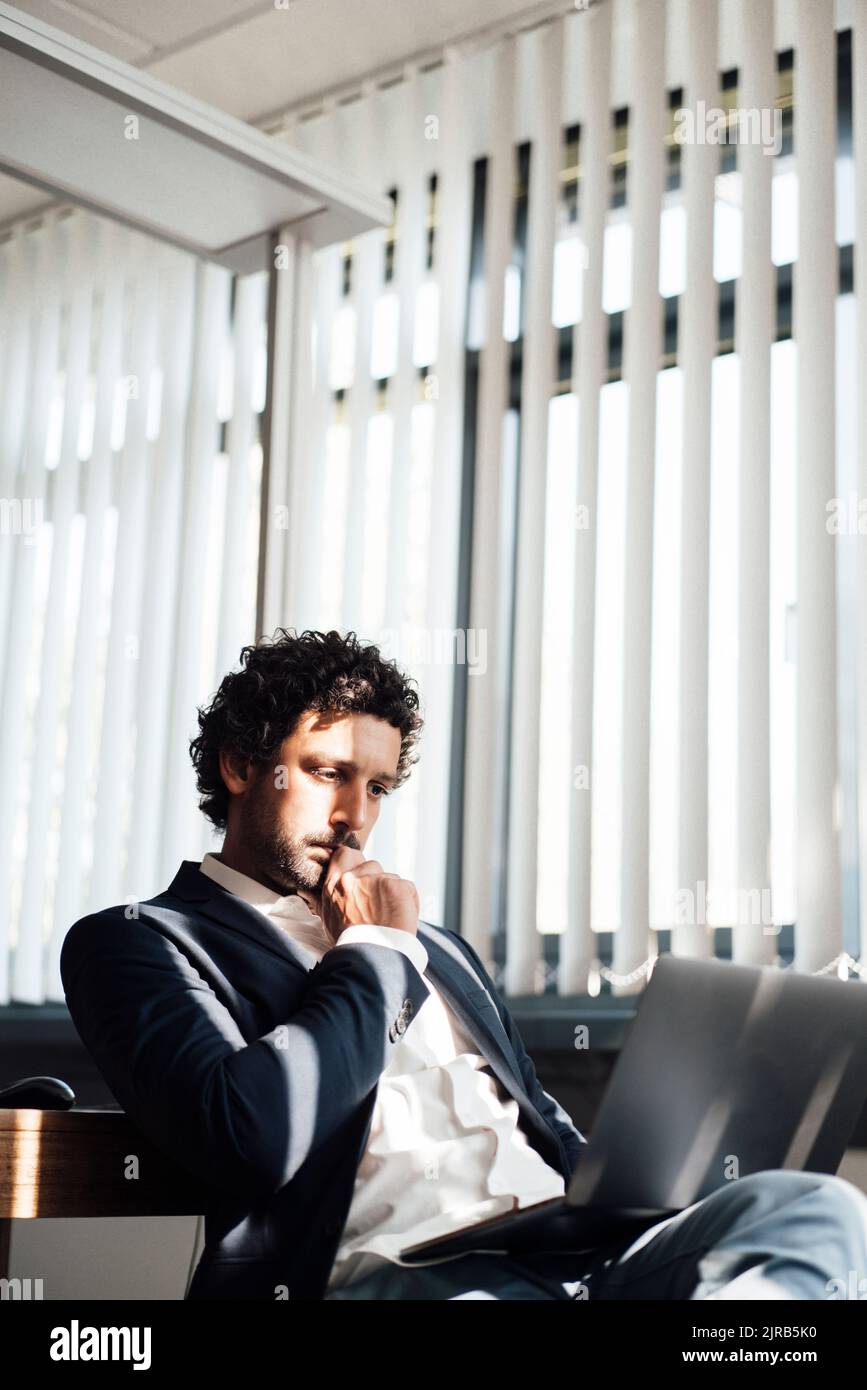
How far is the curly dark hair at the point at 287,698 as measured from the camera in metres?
2.06

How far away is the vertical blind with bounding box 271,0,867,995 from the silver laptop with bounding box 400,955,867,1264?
1.08 meters

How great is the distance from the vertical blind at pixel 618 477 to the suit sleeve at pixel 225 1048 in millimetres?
1109

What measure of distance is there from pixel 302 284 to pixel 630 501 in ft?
2.55

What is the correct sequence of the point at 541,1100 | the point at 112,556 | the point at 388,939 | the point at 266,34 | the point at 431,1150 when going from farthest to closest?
the point at 112,556 → the point at 266,34 → the point at 541,1100 → the point at 388,939 → the point at 431,1150

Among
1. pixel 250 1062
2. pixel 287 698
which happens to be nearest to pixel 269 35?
pixel 287 698

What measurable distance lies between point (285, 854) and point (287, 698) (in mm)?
242

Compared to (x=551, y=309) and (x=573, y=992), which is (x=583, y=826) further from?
(x=551, y=309)

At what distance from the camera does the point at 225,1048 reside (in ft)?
5.10

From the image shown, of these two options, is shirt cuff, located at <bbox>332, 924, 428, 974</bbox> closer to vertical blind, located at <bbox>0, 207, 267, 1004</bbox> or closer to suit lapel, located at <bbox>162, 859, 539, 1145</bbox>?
suit lapel, located at <bbox>162, 859, 539, 1145</bbox>

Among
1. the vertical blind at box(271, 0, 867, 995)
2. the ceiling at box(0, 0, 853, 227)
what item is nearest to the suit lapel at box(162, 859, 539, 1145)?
the vertical blind at box(271, 0, 867, 995)

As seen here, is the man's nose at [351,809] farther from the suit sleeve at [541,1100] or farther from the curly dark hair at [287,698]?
the suit sleeve at [541,1100]

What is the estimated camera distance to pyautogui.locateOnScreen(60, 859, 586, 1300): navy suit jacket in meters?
1.52

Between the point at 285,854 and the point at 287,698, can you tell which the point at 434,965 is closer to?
the point at 285,854
